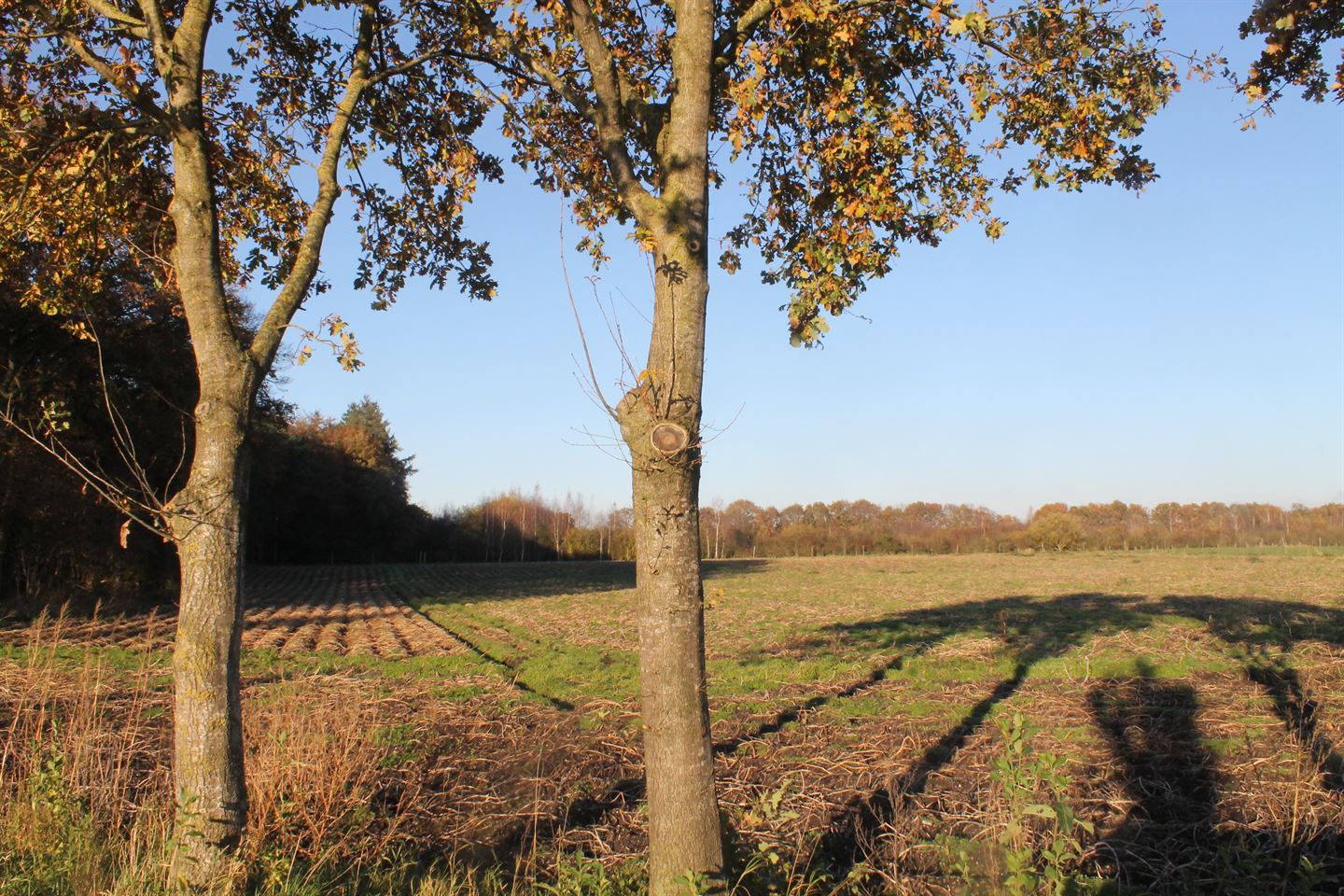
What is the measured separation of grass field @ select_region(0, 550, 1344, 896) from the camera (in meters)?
4.58

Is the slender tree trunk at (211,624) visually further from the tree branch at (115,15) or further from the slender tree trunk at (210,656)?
the tree branch at (115,15)

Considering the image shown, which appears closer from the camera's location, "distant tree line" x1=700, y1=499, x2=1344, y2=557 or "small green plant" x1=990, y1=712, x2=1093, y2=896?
"small green plant" x1=990, y1=712, x2=1093, y2=896

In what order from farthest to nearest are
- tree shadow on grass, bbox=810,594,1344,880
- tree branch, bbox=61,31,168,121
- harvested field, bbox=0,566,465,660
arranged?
harvested field, bbox=0,566,465,660 → tree shadow on grass, bbox=810,594,1344,880 → tree branch, bbox=61,31,168,121

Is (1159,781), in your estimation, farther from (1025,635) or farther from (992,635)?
(1025,635)

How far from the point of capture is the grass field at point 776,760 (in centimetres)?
458

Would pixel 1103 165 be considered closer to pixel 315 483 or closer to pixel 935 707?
pixel 935 707

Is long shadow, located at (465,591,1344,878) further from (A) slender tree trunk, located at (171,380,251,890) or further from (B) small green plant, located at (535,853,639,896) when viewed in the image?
(A) slender tree trunk, located at (171,380,251,890)

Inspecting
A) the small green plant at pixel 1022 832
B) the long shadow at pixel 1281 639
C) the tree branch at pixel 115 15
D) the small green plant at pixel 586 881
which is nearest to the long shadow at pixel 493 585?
the long shadow at pixel 1281 639

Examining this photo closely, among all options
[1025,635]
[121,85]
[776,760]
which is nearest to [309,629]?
[776,760]

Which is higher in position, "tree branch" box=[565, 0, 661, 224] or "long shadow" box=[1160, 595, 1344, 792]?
"tree branch" box=[565, 0, 661, 224]

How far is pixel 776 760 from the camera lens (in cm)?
711

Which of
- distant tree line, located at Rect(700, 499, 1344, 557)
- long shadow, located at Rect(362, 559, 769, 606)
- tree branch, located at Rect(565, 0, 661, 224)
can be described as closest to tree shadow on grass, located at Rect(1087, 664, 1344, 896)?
tree branch, located at Rect(565, 0, 661, 224)

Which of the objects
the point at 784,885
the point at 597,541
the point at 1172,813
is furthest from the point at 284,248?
the point at 597,541

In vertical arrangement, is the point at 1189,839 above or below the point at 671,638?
below
